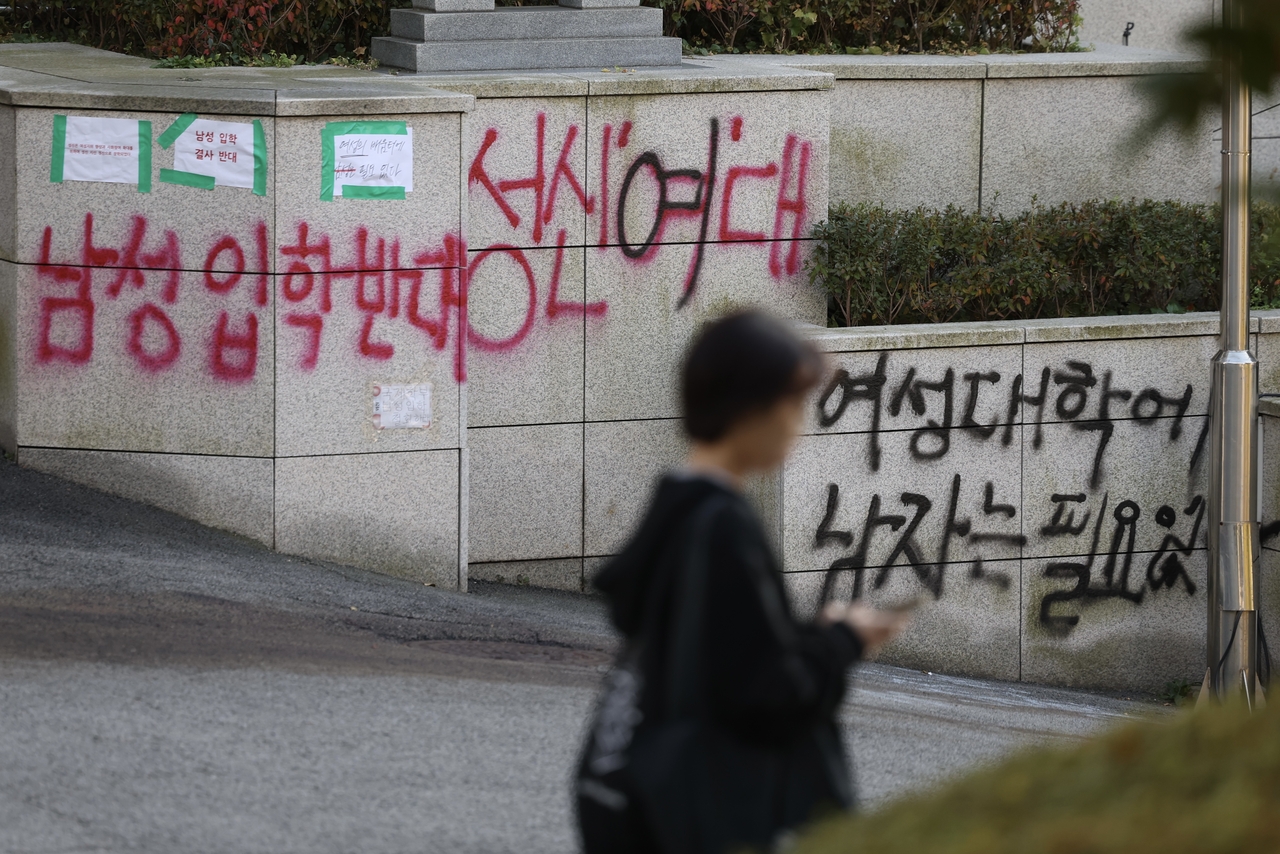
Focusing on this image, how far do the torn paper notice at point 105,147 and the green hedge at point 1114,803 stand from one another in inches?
233

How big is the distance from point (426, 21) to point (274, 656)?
410 cm

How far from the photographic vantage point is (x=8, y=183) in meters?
7.91

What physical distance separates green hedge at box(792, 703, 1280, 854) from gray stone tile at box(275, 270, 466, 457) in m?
5.51

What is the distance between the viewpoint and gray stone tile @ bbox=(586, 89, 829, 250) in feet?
28.7

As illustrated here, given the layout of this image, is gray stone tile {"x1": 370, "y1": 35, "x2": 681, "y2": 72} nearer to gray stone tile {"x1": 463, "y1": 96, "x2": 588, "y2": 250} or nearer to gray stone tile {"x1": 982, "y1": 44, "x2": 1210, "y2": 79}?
gray stone tile {"x1": 463, "y1": 96, "x2": 588, "y2": 250}

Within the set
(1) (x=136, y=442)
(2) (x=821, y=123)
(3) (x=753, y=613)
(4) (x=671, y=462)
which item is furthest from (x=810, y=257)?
(3) (x=753, y=613)

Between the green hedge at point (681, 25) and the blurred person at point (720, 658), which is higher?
the green hedge at point (681, 25)

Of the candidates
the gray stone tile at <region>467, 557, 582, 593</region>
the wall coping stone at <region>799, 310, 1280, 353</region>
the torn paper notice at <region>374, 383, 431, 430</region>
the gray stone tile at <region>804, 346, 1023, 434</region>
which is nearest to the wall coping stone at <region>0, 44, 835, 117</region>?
the torn paper notice at <region>374, 383, 431, 430</region>

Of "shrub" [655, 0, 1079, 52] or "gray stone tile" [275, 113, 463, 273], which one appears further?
"shrub" [655, 0, 1079, 52]

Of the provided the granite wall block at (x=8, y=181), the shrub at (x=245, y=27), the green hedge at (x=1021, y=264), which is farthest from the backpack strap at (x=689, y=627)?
the shrub at (x=245, y=27)

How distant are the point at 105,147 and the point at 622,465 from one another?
297cm

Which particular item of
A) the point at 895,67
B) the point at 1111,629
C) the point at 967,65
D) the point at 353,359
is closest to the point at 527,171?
the point at 353,359

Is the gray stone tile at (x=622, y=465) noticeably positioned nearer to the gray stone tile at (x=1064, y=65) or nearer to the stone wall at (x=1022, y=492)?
the stone wall at (x=1022, y=492)

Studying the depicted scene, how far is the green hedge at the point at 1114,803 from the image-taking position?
7.11 ft
